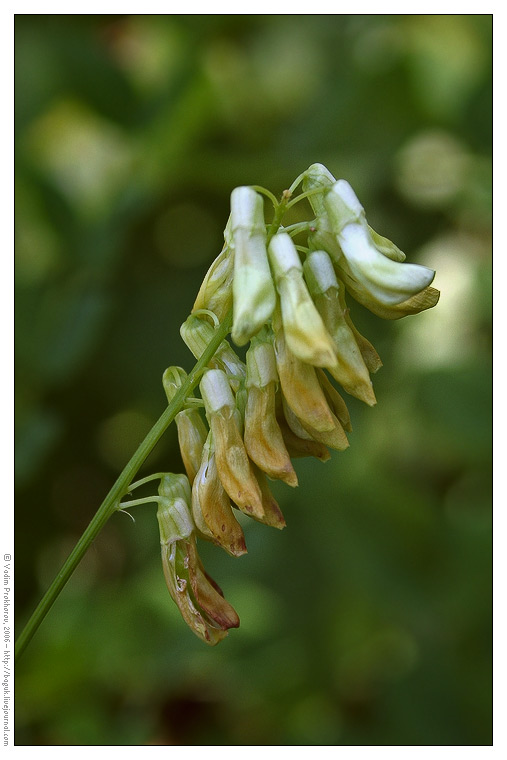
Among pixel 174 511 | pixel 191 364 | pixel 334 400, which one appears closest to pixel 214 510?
pixel 174 511

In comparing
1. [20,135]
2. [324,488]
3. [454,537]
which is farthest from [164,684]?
[20,135]

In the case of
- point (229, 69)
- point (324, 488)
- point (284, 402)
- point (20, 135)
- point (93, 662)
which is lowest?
point (93, 662)

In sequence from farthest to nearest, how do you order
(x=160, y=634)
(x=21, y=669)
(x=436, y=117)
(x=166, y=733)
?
(x=436, y=117), (x=166, y=733), (x=160, y=634), (x=21, y=669)

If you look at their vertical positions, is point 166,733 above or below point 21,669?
below

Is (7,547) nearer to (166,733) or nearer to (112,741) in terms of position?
(112,741)

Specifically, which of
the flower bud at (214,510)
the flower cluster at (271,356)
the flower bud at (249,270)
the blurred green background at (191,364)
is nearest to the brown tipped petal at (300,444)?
the flower cluster at (271,356)

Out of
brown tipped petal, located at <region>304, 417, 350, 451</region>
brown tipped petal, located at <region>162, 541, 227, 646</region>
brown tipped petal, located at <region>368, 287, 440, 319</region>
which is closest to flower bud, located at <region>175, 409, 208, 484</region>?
brown tipped petal, located at <region>162, 541, 227, 646</region>

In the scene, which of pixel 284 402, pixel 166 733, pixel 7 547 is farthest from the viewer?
pixel 166 733

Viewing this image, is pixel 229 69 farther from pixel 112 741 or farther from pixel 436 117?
pixel 112 741

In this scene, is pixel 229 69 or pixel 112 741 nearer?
pixel 112 741
